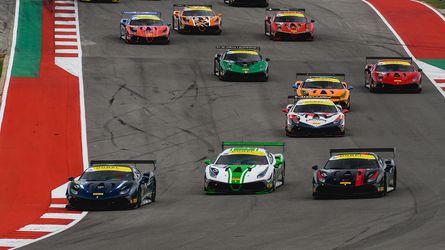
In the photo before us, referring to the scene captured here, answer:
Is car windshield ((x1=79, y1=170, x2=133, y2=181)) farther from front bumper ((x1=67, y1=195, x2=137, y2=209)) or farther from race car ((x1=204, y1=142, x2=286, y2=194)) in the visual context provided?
race car ((x1=204, y1=142, x2=286, y2=194))

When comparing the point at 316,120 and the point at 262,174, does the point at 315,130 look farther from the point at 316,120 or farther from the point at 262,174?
the point at 262,174

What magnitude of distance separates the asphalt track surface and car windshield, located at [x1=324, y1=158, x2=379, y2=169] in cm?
104

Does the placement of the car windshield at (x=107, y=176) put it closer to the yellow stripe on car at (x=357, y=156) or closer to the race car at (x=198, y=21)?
the yellow stripe on car at (x=357, y=156)

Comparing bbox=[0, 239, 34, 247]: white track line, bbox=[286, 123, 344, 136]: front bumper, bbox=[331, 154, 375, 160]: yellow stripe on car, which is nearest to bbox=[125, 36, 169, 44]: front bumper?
bbox=[286, 123, 344, 136]: front bumper

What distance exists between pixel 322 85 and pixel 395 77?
14.5 ft

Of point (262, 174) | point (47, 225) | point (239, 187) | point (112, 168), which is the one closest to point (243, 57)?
point (262, 174)

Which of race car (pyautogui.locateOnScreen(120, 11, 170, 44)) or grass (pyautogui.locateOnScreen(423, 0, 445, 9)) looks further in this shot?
grass (pyautogui.locateOnScreen(423, 0, 445, 9))

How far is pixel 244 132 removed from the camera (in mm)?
48469

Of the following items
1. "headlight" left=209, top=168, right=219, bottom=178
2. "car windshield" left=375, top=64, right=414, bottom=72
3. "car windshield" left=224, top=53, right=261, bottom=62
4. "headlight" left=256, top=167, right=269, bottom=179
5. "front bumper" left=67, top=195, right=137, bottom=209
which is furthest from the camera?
"car windshield" left=224, top=53, right=261, bottom=62

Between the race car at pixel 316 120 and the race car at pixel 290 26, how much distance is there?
741 inches

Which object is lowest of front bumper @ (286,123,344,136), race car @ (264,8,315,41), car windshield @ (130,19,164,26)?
race car @ (264,8,315,41)

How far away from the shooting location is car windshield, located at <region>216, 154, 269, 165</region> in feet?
127

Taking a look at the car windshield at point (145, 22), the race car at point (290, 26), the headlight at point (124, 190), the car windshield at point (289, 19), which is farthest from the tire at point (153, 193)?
the car windshield at point (289, 19)

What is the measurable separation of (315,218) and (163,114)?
2014cm
